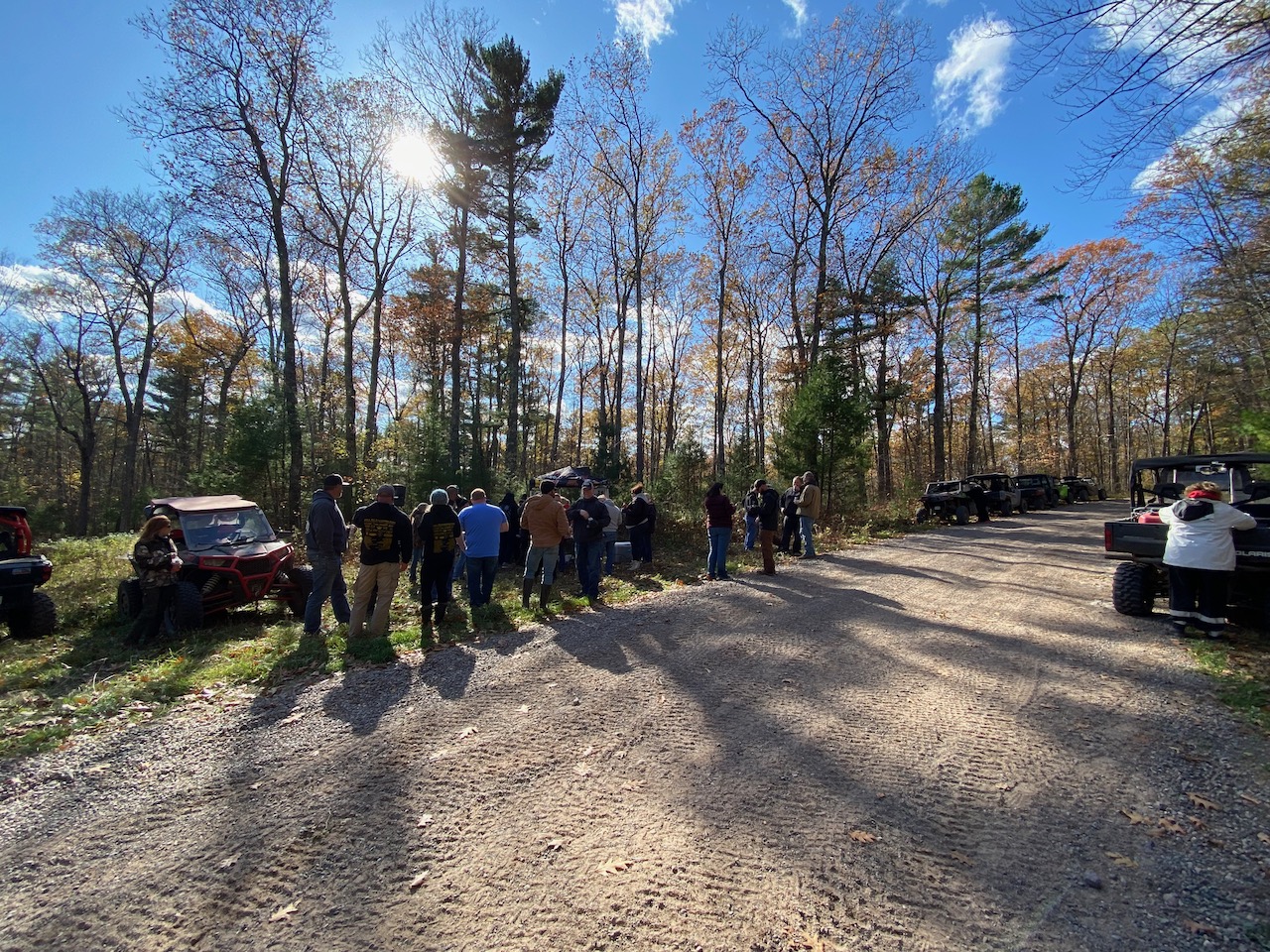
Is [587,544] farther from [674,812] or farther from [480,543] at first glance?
[674,812]

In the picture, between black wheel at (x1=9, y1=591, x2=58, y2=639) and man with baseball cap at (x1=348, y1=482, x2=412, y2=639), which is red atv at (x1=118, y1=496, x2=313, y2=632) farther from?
man with baseball cap at (x1=348, y1=482, x2=412, y2=639)

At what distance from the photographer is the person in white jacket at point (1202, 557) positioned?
5.48 metres

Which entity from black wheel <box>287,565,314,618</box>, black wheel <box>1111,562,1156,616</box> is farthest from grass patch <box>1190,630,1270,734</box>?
black wheel <box>287,565,314,618</box>

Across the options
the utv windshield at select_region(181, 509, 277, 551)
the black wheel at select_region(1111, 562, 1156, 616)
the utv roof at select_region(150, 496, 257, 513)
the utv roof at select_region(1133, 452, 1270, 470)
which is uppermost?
the utv roof at select_region(1133, 452, 1270, 470)

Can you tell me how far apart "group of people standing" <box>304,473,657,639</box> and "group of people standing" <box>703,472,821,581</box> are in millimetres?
2232

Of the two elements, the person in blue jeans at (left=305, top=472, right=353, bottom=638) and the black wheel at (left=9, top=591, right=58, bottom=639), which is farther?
the black wheel at (left=9, top=591, right=58, bottom=639)

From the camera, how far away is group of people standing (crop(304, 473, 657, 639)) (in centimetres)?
669

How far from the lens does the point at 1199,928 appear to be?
2.15 m

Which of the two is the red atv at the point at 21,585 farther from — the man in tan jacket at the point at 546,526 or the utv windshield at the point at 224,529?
the man in tan jacket at the point at 546,526

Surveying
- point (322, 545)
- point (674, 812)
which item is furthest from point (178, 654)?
point (674, 812)

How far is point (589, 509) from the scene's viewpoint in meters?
8.80

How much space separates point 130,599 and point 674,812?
9296 millimetres

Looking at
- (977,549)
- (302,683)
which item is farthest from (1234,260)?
(302,683)

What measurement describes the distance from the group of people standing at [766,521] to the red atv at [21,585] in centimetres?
1012
